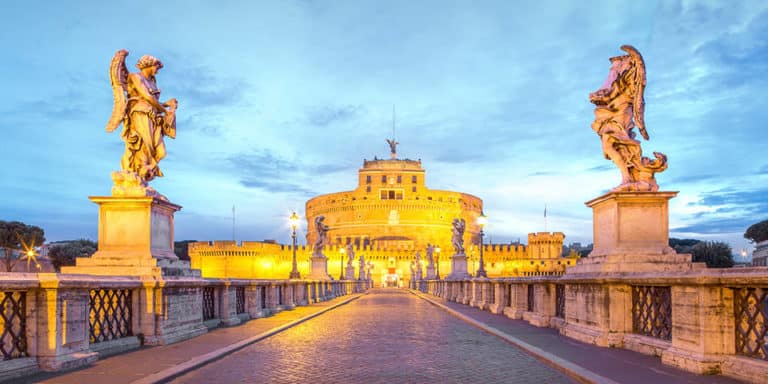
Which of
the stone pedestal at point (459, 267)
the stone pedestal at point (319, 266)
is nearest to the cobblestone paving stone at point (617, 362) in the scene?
the stone pedestal at point (459, 267)

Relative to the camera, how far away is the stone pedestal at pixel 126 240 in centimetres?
1149

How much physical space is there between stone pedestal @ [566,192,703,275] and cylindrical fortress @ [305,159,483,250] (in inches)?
5144

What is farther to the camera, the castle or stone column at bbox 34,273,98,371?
the castle

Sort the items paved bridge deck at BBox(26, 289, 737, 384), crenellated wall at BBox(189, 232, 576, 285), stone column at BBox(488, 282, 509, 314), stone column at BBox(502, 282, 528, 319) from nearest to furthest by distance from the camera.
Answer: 1. paved bridge deck at BBox(26, 289, 737, 384)
2. stone column at BBox(502, 282, 528, 319)
3. stone column at BBox(488, 282, 509, 314)
4. crenellated wall at BBox(189, 232, 576, 285)

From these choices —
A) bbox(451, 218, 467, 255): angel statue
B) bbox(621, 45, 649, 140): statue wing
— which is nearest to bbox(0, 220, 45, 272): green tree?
bbox(451, 218, 467, 255): angel statue

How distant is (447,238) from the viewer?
5940 inches

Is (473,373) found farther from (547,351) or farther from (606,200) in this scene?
(606,200)

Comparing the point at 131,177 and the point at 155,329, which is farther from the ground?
the point at 131,177

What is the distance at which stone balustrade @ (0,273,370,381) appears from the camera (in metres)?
7.90

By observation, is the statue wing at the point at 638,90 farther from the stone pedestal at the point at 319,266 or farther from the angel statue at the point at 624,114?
the stone pedestal at the point at 319,266

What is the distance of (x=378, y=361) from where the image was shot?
10.0 meters

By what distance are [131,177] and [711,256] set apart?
282ft

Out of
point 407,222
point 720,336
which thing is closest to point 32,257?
point 407,222

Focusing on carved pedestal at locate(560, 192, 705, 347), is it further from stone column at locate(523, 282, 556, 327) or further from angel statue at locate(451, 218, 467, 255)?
angel statue at locate(451, 218, 467, 255)
